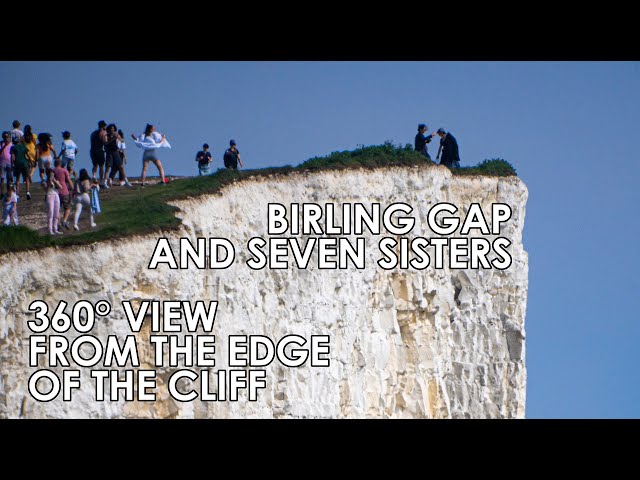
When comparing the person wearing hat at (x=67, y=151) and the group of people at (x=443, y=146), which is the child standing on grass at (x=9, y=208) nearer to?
the person wearing hat at (x=67, y=151)

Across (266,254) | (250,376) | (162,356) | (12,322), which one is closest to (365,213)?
(266,254)

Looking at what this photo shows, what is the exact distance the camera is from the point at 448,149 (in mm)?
50375

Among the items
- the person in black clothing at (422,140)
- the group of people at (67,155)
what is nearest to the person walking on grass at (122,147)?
the group of people at (67,155)

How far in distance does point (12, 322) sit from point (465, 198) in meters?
25.7

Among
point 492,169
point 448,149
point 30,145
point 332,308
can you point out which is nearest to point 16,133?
point 30,145

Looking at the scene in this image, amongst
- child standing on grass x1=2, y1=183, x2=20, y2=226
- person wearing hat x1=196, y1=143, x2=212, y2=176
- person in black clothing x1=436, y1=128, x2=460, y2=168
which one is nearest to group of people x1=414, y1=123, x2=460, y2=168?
person in black clothing x1=436, y1=128, x2=460, y2=168

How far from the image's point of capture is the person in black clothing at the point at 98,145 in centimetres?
4100

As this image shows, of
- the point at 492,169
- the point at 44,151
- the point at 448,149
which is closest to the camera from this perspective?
the point at 44,151

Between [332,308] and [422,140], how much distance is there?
339 inches

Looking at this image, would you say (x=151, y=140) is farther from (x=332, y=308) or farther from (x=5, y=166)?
(x=332, y=308)

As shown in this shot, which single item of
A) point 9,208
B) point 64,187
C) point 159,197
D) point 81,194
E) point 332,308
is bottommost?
point 332,308

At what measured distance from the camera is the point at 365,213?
48.0m

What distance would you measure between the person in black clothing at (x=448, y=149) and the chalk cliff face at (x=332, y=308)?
488mm
